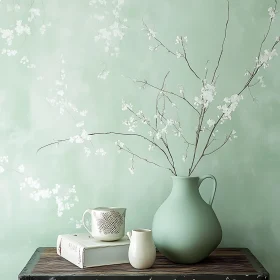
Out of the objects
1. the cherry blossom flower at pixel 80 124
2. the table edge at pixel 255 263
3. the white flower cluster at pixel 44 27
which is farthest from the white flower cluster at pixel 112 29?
the table edge at pixel 255 263

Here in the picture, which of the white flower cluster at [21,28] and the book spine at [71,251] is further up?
the white flower cluster at [21,28]

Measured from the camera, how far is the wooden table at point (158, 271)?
4.89 feet

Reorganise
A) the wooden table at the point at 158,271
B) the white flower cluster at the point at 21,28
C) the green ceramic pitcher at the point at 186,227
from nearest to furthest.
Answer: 1. the wooden table at the point at 158,271
2. the green ceramic pitcher at the point at 186,227
3. the white flower cluster at the point at 21,28

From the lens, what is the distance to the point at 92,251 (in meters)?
1.58

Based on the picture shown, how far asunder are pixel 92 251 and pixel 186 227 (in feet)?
1.00

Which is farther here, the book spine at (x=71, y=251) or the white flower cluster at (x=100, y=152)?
the white flower cluster at (x=100, y=152)

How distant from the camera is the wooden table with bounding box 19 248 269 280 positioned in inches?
58.7

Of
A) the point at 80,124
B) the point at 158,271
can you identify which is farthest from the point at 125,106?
the point at 158,271

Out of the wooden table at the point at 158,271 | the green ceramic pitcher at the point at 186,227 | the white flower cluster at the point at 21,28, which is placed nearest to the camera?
the wooden table at the point at 158,271

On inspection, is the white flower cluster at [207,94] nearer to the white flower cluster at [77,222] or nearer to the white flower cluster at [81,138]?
the white flower cluster at [81,138]

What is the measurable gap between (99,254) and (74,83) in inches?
25.8

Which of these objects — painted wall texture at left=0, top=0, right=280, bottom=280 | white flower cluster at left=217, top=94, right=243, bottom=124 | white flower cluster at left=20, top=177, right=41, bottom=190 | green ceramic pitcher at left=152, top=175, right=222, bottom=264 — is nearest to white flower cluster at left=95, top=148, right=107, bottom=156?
painted wall texture at left=0, top=0, right=280, bottom=280

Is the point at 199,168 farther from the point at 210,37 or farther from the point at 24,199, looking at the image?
the point at 24,199

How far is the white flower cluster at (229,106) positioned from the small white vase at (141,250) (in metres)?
0.58
